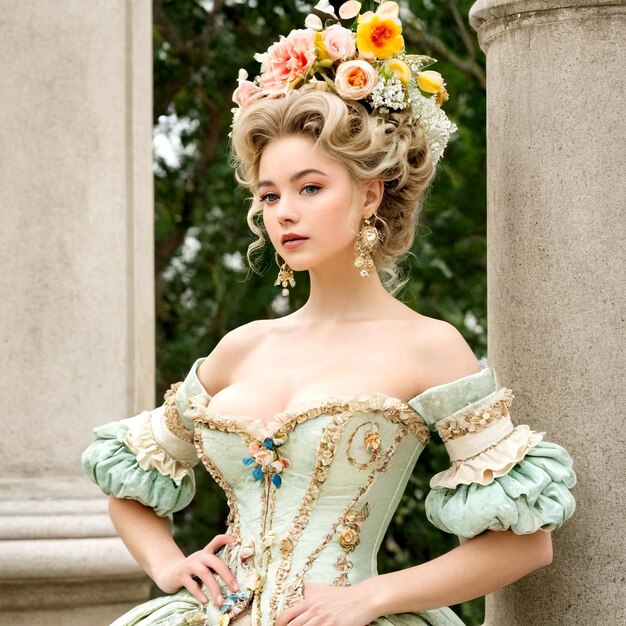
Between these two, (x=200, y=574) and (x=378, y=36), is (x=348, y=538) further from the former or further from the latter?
(x=378, y=36)

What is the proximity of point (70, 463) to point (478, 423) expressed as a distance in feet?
5.56

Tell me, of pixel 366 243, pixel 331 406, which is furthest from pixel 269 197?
pixel 331 406

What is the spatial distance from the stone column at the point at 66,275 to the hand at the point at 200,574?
3.31ft

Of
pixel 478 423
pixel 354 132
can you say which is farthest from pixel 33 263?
pixel 478 423

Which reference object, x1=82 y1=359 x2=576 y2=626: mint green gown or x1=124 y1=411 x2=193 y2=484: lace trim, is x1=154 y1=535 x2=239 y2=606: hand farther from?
x1=124 y1=411 x2=193 y2=484: lace trim

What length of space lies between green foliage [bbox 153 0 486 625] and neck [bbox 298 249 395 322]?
12.1ft

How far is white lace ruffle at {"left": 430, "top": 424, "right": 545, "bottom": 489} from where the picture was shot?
235 centimetres

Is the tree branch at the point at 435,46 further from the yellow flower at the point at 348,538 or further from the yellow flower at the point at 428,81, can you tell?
the yellow flower at the point at 348,538

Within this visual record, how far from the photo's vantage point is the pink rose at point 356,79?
2.47 meters

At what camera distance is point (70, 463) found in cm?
371

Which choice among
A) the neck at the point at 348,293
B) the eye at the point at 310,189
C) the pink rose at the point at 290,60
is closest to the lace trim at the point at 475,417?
the neck at the point at 348,293

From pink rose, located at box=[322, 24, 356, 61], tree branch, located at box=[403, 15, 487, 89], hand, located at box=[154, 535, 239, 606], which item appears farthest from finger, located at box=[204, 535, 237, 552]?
tree branch, located at box=[403, 15, 487, 89]

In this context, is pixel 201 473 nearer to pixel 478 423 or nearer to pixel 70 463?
pixel 70 463

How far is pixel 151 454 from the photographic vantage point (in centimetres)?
281
